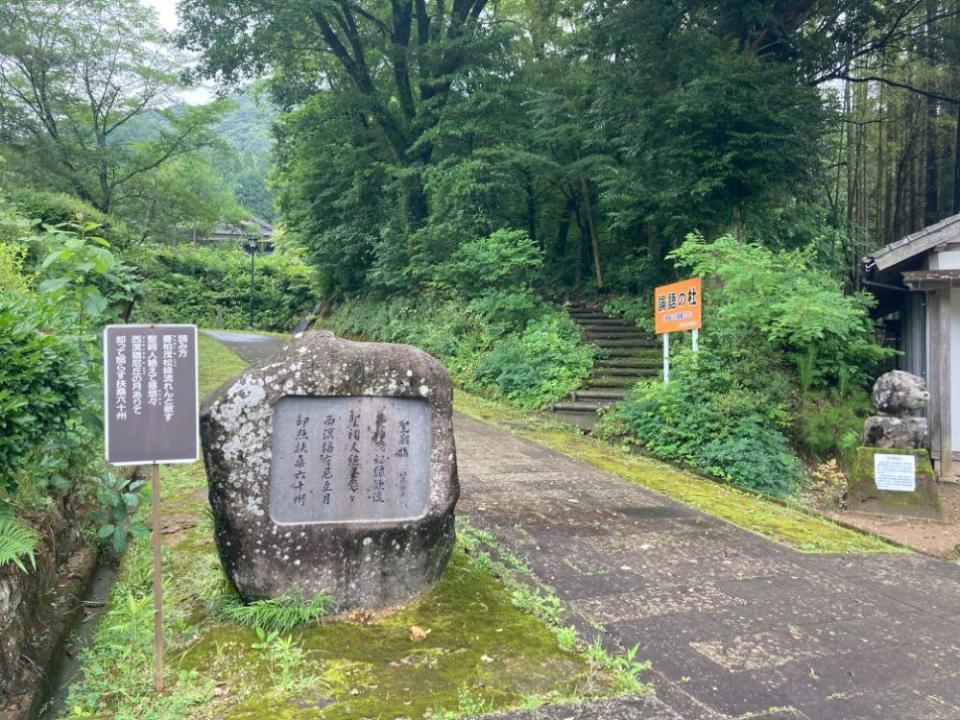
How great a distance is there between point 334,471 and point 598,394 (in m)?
7.60

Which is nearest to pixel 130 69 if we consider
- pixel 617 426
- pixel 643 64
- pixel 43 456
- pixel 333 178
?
pixel 333 178

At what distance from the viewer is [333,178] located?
18.5 meters

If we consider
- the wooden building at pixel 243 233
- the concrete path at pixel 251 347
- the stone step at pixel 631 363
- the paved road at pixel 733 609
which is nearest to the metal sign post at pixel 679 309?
the stone step at pixel 631 363

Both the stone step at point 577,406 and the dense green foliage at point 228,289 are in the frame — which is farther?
the dense green foliage at point 228,289

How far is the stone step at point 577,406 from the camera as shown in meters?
10.2

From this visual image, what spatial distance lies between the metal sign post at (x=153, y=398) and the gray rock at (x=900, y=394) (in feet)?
23.3

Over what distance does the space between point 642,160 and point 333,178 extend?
31.9ft

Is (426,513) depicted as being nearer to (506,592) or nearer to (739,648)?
(506,592)

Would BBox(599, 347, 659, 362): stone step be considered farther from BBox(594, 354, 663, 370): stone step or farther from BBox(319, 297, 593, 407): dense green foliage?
BBox(319, 297, 593, 407): dense green foliage

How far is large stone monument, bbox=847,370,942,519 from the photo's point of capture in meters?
6.97

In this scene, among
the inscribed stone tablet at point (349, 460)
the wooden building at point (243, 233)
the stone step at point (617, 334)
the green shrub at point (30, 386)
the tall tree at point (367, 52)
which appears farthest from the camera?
the wooden building at point (243, 233)

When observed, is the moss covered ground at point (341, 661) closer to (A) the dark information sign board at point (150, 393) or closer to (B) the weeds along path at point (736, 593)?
(B) the weeds along path at point (736, 593)

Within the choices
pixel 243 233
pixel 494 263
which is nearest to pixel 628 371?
pixel 494 263

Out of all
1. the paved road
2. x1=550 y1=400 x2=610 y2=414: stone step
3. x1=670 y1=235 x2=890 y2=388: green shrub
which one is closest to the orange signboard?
x1=670 y1=235 x2=890 y2=388: green shrub
